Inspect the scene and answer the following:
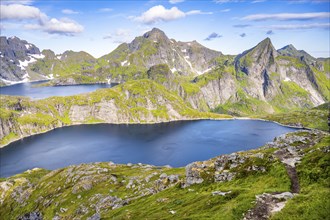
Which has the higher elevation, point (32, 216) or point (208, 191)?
point (208, 191)

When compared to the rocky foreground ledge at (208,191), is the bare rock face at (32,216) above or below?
below

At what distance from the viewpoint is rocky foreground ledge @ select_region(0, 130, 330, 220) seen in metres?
44.6

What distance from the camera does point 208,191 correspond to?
71.0 metres

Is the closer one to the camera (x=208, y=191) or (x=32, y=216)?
(x=208, y=191)

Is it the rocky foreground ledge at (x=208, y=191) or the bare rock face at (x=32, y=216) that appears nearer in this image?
the rocky foreground ledge at (x=208, y=191)

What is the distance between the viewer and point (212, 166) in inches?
3344

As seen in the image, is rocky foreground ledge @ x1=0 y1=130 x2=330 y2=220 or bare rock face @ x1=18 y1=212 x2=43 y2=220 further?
bare rock face @ x1=18 y1=212 x2=43 y2=220

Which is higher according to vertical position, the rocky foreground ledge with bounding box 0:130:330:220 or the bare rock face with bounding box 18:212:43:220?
the rocky foreground ledge with bounding box 0:130:330:220

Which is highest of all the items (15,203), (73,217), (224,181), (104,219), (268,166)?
(268,166)

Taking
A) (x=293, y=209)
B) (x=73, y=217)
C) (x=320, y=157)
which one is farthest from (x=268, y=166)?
(x=73, y=217)

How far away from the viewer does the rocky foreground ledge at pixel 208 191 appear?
1756 inches

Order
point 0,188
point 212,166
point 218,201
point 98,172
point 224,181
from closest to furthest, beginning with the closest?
point 218,201, point 224,181, point 212,166, point 98,172, point 0,188

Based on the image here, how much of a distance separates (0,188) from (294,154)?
17175cm

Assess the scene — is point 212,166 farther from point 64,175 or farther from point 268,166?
point 64,175
